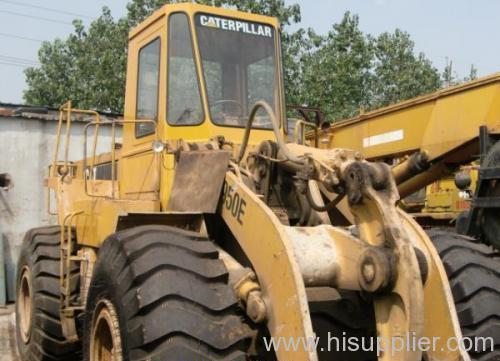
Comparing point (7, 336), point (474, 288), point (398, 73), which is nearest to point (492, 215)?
point (474, 288)

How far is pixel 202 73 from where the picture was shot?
5207 mm

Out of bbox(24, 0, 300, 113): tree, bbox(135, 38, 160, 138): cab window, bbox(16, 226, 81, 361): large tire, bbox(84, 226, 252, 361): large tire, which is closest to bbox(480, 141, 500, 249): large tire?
bbox(135, 38, 160, 138): cab window

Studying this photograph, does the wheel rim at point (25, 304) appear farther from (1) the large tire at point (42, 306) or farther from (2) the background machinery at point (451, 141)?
(2) the background machinery at point (451, 141)

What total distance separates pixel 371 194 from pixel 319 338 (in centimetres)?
114

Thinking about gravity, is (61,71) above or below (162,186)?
above

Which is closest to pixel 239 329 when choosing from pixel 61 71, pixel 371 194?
pixel 371 194

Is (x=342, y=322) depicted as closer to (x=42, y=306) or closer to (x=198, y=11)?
(x=198, y=11)

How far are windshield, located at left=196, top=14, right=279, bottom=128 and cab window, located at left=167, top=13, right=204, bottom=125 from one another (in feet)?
0.33

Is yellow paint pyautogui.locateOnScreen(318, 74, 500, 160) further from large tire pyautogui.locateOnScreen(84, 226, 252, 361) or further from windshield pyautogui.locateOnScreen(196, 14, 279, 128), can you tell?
large tire pyautogui.locateOnScreen(84, 226, 252, 361)

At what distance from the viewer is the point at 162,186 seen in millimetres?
5125

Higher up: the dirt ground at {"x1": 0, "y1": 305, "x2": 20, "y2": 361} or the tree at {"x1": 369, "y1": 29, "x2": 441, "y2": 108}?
the tree at {"x1": 369, "y1": 29, "x2": 441, "y2": 108}

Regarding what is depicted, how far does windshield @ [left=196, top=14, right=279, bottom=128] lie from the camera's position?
17.4 ft

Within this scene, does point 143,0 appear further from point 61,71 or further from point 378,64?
point 378,64

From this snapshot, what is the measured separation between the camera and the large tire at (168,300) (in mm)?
3475
